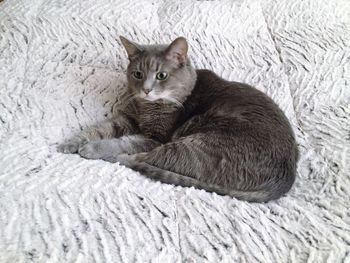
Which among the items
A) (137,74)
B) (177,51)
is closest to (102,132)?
(137,74)

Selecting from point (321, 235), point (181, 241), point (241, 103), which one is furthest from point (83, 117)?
point (321, 235)

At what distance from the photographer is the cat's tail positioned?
1038 mm

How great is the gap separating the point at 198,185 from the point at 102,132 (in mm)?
449

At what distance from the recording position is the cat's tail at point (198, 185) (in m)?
1.04

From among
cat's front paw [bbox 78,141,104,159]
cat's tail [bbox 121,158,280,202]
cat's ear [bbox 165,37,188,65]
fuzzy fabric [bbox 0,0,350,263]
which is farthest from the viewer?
cat's ear [bbox 165,37,188,65]

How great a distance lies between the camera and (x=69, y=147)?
119 cm

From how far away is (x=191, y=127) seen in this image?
51.9 inches

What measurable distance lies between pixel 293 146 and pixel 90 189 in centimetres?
64

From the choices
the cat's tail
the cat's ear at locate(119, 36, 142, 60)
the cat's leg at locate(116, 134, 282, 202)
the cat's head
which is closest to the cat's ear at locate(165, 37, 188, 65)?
the cat's head

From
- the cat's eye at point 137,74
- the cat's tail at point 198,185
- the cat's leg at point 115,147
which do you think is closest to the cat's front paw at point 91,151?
the cat's leg at point 115,147

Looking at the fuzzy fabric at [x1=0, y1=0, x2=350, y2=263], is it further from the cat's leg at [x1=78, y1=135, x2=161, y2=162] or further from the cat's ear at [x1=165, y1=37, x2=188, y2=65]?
the cat's ear at [x1=165, y1=37, x2=188, y2=65]

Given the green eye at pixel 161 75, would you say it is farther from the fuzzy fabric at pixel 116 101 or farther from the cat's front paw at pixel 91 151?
the cat's front paw at pixel 91 151

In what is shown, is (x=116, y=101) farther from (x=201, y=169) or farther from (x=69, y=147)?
(x=201, y=169)

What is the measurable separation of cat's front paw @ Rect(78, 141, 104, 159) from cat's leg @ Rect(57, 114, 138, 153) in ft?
0.10
